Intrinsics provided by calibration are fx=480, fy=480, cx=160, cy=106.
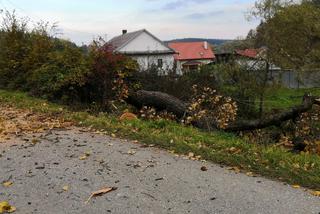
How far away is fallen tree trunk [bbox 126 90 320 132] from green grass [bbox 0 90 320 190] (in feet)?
8.39

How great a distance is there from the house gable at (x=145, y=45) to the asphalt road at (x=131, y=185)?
52.2 m

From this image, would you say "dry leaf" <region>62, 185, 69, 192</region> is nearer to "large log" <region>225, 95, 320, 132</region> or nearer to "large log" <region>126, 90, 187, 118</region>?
"large log" <region>126, 90, 187, 118</region>

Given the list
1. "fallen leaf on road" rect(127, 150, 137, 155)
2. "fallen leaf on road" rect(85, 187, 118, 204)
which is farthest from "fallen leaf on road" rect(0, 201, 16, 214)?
"fallen leaf on road" rect(127, 150, 137, 155)

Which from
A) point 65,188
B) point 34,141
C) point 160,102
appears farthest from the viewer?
point 160,102

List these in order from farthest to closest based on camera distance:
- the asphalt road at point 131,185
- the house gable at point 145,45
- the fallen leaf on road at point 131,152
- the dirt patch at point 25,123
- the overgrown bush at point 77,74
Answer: the house gable at point 145,45
the overgrown bush at point 77,74
the dirt patch at point 25,123
the fallen leaf on road at point 131,152
the asphalt road at point 131,185

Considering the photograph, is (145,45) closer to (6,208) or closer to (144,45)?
(144,45)

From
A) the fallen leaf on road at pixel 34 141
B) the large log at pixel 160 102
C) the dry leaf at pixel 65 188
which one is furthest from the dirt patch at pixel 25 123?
A: the dry leaf at pixel 65 188

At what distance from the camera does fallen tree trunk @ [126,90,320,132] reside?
1291cm

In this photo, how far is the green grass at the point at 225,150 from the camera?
641 cm

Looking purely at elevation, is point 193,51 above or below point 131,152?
below

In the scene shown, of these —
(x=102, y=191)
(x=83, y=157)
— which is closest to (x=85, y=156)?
(x=83, y=157)

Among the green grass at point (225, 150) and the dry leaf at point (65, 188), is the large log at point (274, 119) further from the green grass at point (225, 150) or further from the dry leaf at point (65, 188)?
the dry leaf at point (65, 188)

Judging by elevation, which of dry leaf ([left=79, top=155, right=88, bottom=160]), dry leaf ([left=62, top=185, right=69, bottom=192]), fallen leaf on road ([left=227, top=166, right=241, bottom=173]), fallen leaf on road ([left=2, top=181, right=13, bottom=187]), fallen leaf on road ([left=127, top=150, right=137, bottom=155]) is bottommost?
fallen leaf on road ([left=2, top=181, right=13, bottom=187])

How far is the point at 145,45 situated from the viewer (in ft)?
203
